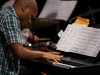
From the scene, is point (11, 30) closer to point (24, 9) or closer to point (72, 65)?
point (24, 9)

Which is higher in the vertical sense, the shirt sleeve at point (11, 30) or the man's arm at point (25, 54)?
the shirt sleeve at point (11, 30)

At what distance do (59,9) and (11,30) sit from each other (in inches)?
58.7

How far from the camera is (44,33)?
5.05 meters

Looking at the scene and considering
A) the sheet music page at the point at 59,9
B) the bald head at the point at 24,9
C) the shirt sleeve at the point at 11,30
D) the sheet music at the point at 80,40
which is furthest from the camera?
the sheet music page at the point at 59,9

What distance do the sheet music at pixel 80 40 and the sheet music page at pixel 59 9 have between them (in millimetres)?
661

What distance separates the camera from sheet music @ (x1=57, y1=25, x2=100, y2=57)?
2.41 m

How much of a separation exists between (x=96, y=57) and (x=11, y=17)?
73cm

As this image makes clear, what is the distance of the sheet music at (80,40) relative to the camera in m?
2.41

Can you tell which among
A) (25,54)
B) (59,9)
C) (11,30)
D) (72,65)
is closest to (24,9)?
(11,30)

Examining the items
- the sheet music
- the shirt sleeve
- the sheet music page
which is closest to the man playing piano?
the shirt sleeve

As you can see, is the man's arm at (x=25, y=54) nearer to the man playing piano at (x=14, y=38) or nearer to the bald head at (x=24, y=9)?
the man playing piano at (x=14, y=38)

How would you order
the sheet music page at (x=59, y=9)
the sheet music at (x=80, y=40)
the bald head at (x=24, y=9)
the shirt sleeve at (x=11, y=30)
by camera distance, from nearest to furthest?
the shirt sleeve at (x=11, y=30) → the bald head at (x=24, y=9) → the sheet music at (x=80, y=40) → the sheet music page at (x=59, y=9)

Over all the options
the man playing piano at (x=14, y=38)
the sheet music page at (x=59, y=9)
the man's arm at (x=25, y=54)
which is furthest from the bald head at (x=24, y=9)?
the sheet music page at (x=59, y=9)

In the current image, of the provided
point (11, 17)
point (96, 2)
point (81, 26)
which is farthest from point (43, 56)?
point (96, 2)
